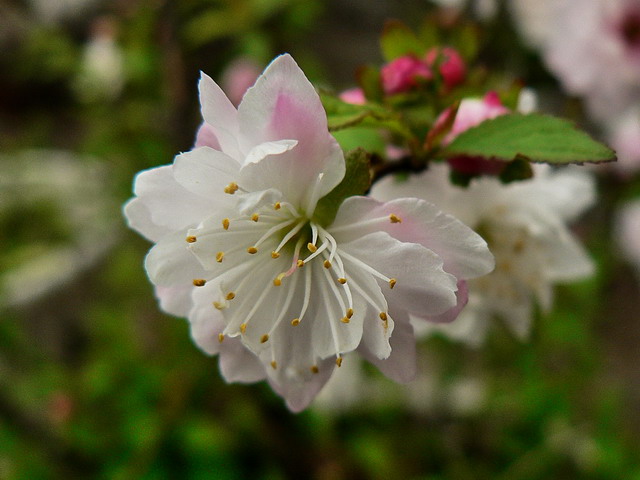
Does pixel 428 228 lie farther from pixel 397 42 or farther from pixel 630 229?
pixel 630 229

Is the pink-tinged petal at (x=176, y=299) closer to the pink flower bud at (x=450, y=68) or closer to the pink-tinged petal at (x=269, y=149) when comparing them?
the pink-tinged petal at (x=269, y=149)

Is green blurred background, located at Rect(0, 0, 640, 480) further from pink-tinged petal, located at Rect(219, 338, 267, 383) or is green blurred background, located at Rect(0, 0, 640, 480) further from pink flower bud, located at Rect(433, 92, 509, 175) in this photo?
pink-tinged petal, located at Rect(219, 338, 267, 383)

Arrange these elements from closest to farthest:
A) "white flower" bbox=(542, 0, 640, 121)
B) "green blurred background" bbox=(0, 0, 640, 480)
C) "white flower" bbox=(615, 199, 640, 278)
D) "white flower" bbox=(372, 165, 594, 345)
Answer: "white flower" bbox=(372, 165, 594, 345)
"white flower" bbox=(542, 0, 640, 121)
"green blurred background" bbox=(0, 0, 640, 480)
"white flower" bbox=(615, 199, 640, 278)

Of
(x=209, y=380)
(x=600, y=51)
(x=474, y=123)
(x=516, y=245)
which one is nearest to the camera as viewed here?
(x=474, y=123)

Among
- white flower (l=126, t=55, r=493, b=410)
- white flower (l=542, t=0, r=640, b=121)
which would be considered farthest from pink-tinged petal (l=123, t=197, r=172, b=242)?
white flower (l=542, t=0, r=640, b=121)

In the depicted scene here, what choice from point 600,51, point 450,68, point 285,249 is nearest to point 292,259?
point 285,249

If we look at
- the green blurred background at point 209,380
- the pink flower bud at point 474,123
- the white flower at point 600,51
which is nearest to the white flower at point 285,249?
the pink flower bud at point 474,123
